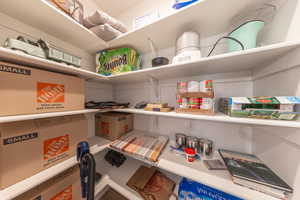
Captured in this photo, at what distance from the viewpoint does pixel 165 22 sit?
71cm

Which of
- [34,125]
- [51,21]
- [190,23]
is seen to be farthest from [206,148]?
[51,21]

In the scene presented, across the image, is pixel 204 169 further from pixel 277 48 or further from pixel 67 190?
pixel 67 190

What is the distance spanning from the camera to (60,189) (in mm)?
646

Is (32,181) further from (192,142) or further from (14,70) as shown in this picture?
(192,142)

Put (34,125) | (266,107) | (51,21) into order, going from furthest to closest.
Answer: (51,21), (34,125), (266,107)

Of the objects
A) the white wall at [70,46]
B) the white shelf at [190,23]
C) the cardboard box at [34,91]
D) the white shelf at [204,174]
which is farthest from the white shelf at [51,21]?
the white shelf at [204,174]

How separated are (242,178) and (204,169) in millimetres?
188

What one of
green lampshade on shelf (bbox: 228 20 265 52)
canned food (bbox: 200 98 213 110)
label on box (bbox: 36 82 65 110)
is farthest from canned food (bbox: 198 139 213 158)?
label on box (bbox: 36 82 65 110)

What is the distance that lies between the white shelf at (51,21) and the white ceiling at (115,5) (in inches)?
27.4

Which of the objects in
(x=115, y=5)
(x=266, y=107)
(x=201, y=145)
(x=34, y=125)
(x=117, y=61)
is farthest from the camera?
(x=115, y=5)

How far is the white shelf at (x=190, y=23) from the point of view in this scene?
1.95ft

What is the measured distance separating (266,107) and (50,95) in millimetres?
1231

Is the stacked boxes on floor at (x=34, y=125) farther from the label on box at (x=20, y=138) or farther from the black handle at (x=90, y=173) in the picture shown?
the black handle at (x=90, y=173)

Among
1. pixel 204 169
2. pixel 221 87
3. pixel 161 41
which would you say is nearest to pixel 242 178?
pixel 204 169
